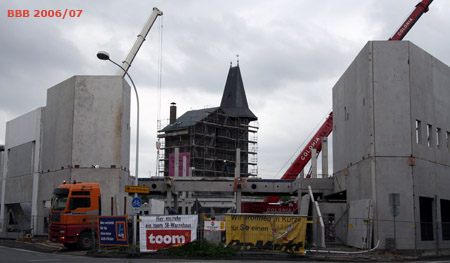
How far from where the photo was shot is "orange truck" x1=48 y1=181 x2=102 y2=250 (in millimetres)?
24828

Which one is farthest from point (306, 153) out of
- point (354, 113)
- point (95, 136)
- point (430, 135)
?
point (95, 136)

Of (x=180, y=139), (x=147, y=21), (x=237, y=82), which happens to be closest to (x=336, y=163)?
(x=147, y=21)

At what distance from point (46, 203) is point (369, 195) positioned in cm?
2312

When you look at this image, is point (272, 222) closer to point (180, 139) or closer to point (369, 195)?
point (369, 195)

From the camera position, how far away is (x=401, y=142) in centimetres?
2669

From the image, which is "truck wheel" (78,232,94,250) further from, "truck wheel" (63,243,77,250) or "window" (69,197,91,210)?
"window" (69,197,91,210)

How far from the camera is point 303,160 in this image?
5084 cm

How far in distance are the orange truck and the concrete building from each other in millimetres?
7665

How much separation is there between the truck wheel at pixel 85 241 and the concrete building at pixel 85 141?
7702 mm

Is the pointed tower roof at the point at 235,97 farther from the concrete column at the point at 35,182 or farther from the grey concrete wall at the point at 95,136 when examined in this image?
the grey concrete wall at the point at 95,136

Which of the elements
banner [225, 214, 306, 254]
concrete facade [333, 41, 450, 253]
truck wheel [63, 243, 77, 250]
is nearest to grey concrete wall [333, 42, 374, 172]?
concrete facade [333, 41, 450, 253]

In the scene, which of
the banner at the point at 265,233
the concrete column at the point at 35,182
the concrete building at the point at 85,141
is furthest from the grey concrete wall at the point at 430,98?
the concrete column at the point at 35,182

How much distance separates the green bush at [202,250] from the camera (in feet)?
68.7

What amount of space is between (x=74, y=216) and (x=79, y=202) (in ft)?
2.35
